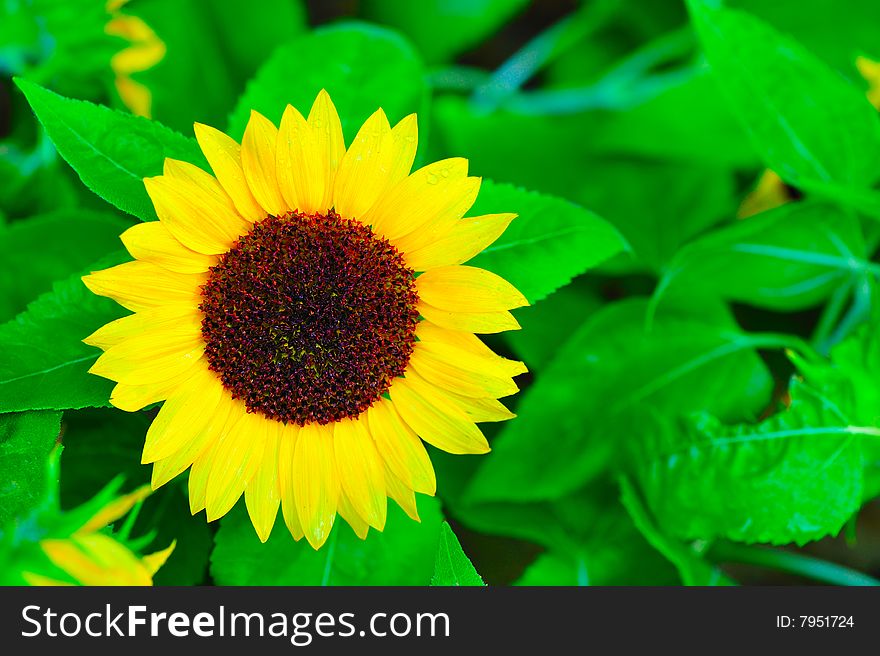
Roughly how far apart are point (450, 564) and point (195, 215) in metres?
0.31

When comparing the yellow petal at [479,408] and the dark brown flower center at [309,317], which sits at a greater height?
the dark brown flower center at [309,317]

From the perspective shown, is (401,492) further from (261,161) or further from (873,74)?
(873,74)

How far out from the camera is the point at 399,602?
27.9 inches

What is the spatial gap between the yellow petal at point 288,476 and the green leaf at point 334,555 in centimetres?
12

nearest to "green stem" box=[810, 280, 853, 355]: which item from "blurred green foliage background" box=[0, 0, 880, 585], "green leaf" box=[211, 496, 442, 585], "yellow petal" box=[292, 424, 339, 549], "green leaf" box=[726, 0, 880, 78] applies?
"blurred green foliage background" box=[0, 0, 880, 585]

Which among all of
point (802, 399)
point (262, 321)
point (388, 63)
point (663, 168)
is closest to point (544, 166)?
point (663, 168)

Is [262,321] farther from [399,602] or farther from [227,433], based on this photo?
[399,602]

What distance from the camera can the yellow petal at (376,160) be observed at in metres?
0.59

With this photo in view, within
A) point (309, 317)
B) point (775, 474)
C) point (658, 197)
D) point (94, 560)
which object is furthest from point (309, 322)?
point (658, 197)

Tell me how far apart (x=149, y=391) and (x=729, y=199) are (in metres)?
0.83

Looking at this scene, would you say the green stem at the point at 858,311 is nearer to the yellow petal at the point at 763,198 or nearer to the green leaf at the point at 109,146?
the yellow petal at the point at 763,198

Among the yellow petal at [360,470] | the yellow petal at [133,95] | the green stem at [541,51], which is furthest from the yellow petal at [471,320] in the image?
the green stem at [541,51]

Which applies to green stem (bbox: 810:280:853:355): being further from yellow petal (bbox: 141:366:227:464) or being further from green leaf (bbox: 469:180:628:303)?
yellow petal (bbox: 141:366:227:464)

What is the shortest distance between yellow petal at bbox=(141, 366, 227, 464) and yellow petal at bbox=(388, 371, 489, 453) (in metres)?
0.14
